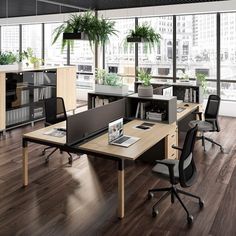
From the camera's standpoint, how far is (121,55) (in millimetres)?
10898

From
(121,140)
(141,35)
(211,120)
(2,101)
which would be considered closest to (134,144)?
(121,140)

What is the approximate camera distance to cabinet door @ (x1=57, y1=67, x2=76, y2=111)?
870 cm

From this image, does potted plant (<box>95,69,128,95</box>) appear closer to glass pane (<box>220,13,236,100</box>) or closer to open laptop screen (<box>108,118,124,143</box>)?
open laptop screen (<box>108,118,124,143</box>)

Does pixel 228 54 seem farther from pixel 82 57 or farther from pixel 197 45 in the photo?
pixel 82 57

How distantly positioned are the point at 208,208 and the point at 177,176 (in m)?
0.63

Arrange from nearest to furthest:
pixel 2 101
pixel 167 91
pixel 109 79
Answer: pixel 109 79
pixel 167 91
pixel 2 101

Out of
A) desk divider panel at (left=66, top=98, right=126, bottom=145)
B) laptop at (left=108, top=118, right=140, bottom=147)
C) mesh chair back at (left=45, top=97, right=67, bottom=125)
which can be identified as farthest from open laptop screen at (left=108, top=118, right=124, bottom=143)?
mesh chair back at (left=45, top=97, right=67, bottom=125)

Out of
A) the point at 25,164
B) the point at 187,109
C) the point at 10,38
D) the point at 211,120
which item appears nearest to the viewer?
the point at 25,164

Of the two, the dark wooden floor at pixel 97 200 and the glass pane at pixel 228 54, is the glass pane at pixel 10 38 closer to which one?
the glass pane at pixel 228 54

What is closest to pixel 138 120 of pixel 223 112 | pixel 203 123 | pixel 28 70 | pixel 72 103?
pixel 203 123

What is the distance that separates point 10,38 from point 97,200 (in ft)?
34.8

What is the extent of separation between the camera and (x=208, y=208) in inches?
153

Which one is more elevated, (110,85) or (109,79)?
(109,79)

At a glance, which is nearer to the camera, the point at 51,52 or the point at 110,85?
the point at 110,85
